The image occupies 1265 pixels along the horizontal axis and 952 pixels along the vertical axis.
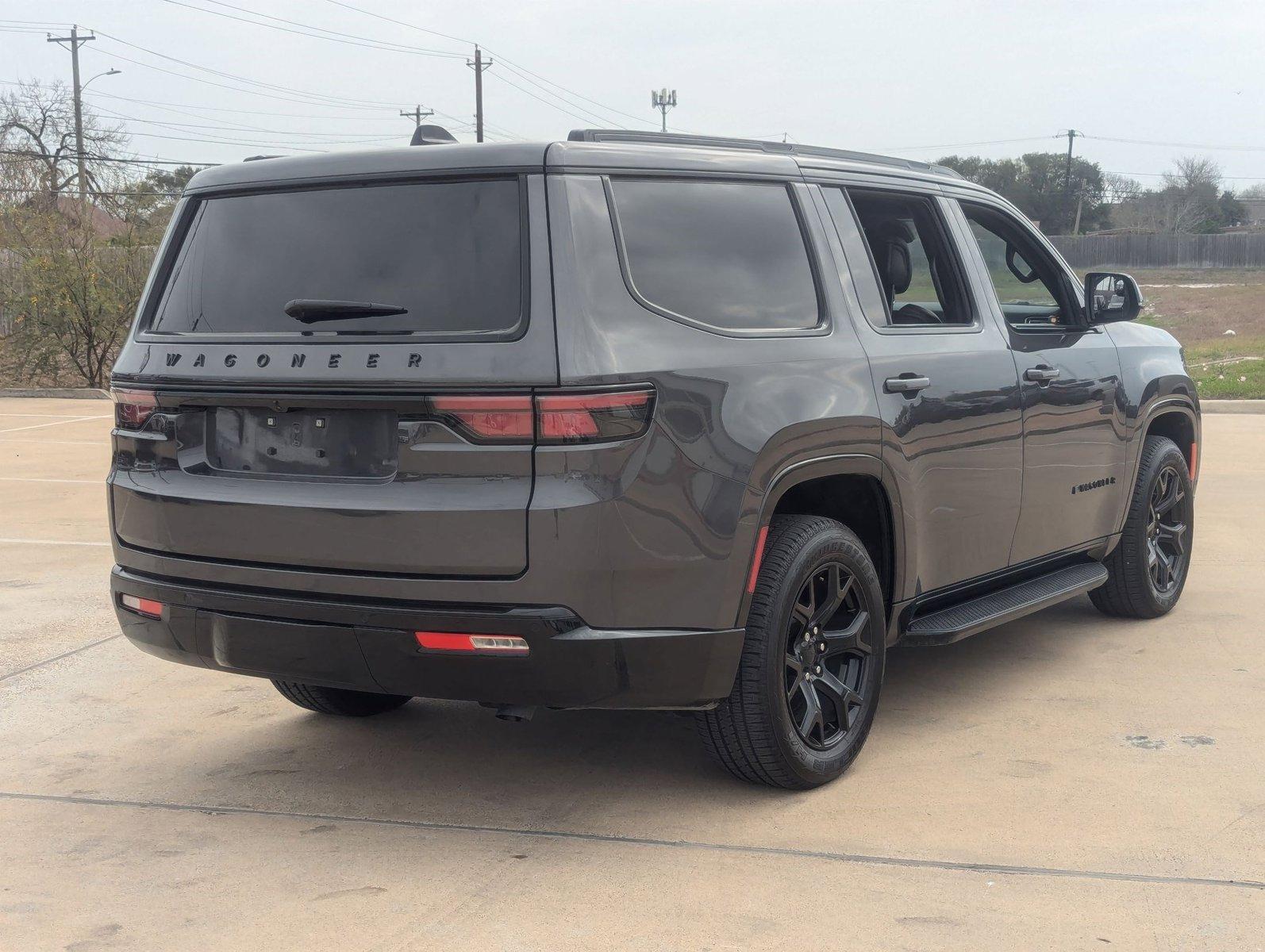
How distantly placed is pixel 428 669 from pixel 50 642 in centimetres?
326

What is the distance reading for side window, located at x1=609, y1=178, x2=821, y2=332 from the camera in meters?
3.85

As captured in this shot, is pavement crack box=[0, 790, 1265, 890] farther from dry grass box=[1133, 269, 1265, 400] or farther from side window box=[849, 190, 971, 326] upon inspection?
dry grass box=[1133, 269, 1265, 400]

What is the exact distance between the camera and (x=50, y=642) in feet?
20.4

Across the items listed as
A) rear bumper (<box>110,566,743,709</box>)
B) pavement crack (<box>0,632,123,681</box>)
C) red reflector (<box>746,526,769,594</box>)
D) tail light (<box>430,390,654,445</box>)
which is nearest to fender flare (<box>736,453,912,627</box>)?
red reflector (<box>746,526,769,594</box>)

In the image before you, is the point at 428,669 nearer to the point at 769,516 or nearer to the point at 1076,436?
the point at 769,516

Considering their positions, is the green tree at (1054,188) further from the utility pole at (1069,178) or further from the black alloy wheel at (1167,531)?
the black alloy wheel at (1167,531)

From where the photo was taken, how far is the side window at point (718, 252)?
151 inches

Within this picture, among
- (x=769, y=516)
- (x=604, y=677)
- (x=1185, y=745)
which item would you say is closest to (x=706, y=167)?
(x=769, y=516)

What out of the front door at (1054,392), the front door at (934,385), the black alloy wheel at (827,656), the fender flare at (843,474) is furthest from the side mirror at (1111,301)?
the black alloy wheel at (827,656)

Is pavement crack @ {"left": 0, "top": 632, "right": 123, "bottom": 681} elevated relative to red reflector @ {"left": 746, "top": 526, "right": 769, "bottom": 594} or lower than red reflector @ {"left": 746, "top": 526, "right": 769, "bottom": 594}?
lower

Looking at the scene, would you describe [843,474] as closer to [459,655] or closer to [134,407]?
[459,655]

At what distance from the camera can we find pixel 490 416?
354cm

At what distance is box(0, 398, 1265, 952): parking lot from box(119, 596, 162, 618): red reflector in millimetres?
592

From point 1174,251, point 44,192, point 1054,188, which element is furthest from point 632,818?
point 1054,188
